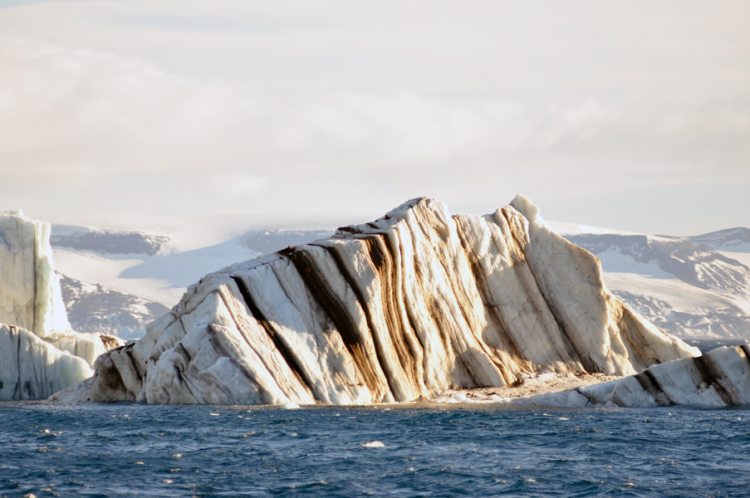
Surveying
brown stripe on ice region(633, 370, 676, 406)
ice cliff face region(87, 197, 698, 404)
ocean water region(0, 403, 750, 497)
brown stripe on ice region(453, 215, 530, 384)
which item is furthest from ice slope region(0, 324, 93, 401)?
brown stripe on ice region(633, 370, 676, 406)

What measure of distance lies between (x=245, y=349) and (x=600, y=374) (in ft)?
63.1

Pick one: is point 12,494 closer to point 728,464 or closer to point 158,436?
point 158,436

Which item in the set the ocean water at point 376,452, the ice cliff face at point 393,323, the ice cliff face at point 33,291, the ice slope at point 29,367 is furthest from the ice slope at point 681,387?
the ice cliff face at point 33,291

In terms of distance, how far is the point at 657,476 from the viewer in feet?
74.5

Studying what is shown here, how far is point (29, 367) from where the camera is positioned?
154 ft

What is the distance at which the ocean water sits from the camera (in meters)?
21.4

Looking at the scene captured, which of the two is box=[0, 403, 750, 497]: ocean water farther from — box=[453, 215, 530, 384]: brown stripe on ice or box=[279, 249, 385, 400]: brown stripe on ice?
box=[453, 215, 530, 384]: brown stripe on ice

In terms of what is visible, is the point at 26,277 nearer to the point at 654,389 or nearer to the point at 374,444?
the point at 374,444

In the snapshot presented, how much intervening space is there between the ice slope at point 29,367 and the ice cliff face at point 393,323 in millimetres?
7442

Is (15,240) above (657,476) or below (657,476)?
above

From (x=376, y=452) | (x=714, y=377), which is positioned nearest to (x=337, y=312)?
(x=376, y=452)

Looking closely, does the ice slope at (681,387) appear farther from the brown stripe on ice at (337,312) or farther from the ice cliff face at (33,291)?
the ice cliff face at (33,291)

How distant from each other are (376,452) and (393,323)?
14.2 m


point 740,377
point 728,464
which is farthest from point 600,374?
point 728,464
